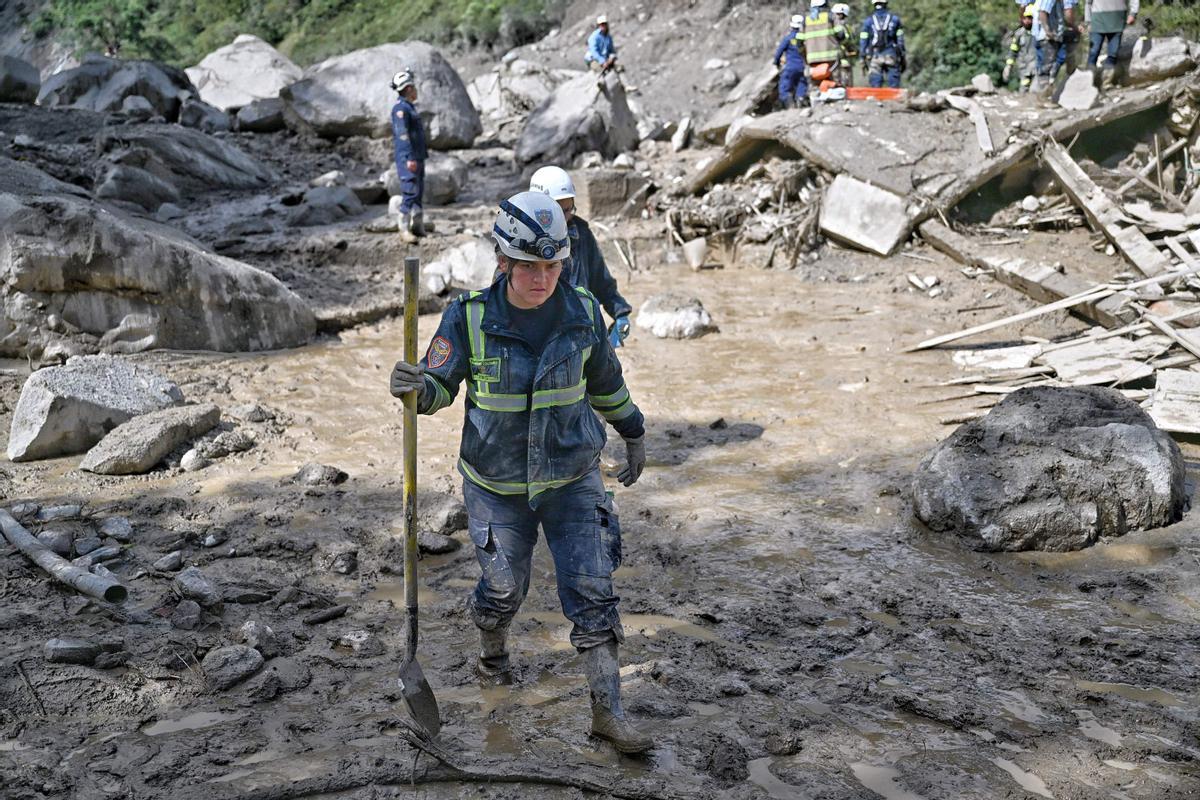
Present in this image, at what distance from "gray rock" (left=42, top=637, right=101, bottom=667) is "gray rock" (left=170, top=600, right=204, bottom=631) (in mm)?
383

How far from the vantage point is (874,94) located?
13477mm

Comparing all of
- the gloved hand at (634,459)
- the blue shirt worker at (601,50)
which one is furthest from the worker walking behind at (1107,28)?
the gloved hand at (634,459)

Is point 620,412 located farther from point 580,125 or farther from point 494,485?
point 580,125

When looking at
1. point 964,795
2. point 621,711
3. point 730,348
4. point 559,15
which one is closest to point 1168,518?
point 964,795

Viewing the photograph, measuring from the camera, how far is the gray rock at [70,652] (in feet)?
12.7

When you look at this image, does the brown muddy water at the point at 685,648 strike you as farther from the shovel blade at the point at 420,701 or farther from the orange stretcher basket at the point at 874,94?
the orange stretcher basket at the point at 874,94

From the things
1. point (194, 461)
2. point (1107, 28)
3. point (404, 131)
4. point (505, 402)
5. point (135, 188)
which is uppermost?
point (1107, 28)

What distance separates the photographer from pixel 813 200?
39.9 ft

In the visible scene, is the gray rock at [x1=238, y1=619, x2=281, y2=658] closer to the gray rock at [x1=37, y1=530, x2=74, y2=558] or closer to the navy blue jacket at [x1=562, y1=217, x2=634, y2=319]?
the gray rock at [x1=37, y1=530, x2=74, y2=558]

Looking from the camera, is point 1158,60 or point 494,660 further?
point 1158,60

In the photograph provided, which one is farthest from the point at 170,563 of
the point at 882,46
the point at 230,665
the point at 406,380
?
the point at 882,46

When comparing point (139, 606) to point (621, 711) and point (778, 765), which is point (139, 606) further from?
point (778, 765)

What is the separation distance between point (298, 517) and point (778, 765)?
3189 mm

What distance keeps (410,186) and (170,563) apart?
7.49 meters
